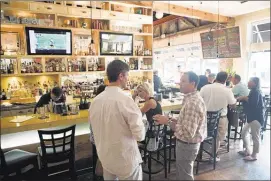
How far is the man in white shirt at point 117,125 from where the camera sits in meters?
1.67

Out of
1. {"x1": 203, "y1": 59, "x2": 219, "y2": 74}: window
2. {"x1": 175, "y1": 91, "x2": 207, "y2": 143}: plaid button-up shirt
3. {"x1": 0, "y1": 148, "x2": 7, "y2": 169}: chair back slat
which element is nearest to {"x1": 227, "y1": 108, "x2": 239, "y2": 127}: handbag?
{"x1": 175, "y1": 91, "x2": 207, "y2": 143}: plaid button-up shirt

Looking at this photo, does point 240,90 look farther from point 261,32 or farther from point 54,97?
point 54,97

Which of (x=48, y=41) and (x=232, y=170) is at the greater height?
(x=48, y=41)

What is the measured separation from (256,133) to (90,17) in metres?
4.27

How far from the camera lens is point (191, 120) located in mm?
2199

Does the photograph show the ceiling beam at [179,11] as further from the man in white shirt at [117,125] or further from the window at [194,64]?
the man in white shirt at [117,125]

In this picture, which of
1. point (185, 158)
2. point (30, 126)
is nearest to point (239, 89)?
point (185, 158)

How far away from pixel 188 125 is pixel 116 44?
13.2ft

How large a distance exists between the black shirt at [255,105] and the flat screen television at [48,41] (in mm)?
3909

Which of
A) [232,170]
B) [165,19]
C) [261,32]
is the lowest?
[232,170]

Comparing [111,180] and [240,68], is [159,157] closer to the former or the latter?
[111,180]

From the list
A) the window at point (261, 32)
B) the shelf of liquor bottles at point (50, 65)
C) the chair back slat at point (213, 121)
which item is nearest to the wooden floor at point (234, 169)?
the chair back slat at point (213, 121)

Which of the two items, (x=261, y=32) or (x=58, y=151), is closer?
(x=58, y=151)

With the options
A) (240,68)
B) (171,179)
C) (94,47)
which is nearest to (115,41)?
(94,47)
